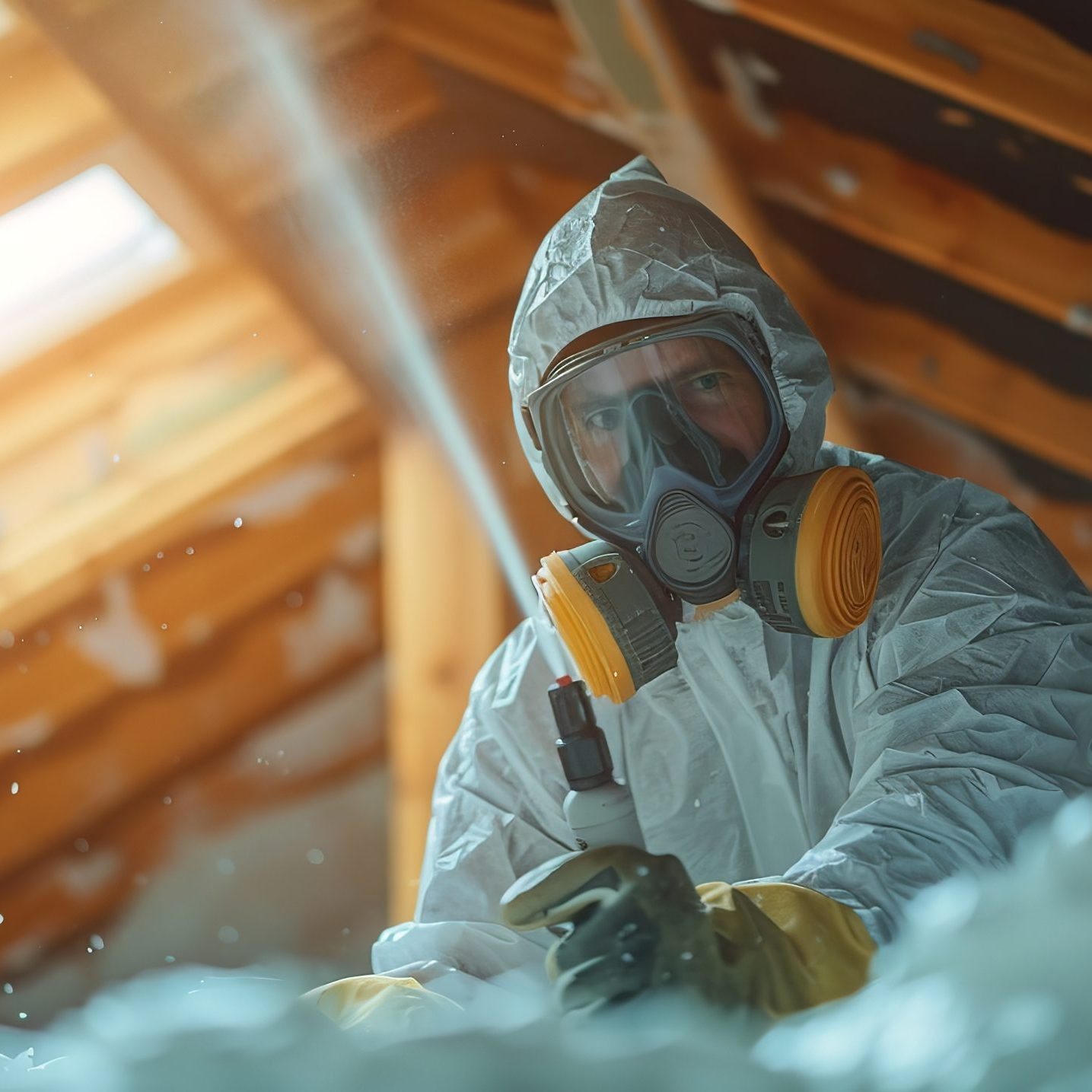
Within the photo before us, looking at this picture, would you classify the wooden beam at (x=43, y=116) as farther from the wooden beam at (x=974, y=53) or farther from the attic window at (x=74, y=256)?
the wooden beam at (x=974, y=53)

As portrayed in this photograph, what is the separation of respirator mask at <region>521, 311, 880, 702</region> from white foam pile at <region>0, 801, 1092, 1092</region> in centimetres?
48

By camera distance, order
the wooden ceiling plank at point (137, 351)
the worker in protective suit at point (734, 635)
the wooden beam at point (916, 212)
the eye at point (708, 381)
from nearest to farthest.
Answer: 1. the worker in protective suit at point (734, 635)
2. the eye at point (708, 381)
3. the wooden ceiling plank at point (137, 351)
4. the wooden beam at point (916, 212)

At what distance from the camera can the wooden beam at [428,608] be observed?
197cm

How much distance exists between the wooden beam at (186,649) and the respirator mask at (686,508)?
40.2 inches

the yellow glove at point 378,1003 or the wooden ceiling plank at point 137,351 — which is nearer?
the yellow glove at point 378,1003

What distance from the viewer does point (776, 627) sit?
1.12m

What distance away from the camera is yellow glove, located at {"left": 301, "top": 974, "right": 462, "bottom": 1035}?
823 millimetres

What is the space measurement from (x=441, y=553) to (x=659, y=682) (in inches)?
33.0

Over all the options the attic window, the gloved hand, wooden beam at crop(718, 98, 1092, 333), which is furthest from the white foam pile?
wooden beam at crop(718, 98, 1092, 333)

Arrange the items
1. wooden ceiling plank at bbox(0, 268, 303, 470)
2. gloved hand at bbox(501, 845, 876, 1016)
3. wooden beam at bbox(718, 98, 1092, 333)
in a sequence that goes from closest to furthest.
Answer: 1. gloved hand at bbox(501, 845, 876, 1016)
2. wooden ceiling plank at bbox(0, 268, 303, 470)
3. wooden beam at bbox(718, 98, 1092, 333)

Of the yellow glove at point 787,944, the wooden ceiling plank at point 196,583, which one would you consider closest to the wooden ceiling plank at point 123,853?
the wooden ceiling plank at point 196,583

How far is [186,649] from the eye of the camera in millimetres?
2229

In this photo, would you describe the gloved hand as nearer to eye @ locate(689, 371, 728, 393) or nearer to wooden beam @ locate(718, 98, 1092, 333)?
eye @ locate(689, 371, 728, 393)

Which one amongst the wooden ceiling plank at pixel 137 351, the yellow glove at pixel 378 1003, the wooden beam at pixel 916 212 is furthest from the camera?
the wooden beam at pixel 916 212
